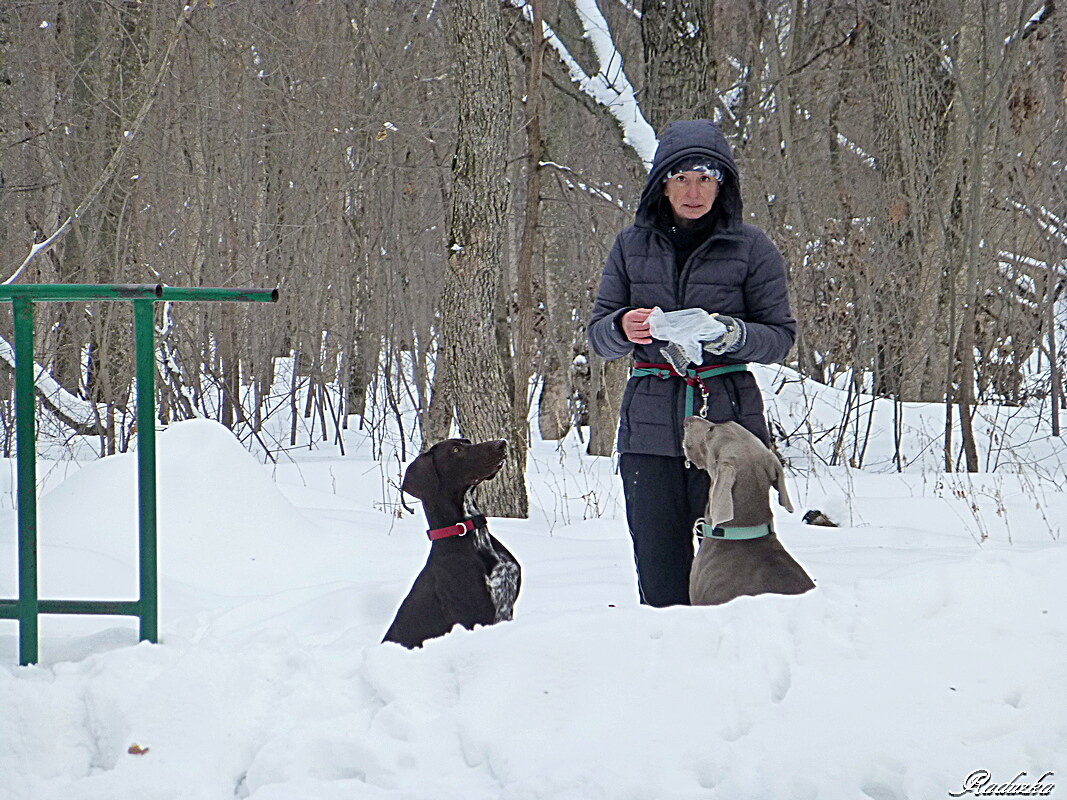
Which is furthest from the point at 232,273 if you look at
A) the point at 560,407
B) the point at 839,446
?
the point at 839,446

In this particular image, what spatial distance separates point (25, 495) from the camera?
314 centimetres

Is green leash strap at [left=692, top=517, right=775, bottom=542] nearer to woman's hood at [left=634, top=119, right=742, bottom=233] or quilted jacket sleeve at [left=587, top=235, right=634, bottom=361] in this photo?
quilted jacket sleeve at [left=587, top=235, right=634, bottom=361]

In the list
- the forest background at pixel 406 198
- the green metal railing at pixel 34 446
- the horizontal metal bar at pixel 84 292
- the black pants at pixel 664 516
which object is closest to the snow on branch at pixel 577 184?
the forest background at pixel 406 198

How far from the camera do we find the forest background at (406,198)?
8.27m

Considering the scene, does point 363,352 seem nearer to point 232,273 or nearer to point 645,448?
point 232,273

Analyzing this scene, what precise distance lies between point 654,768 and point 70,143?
8275 millimetres

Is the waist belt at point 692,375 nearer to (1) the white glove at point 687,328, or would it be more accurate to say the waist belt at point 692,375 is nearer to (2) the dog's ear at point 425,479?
(1) the white glove at point 687,328

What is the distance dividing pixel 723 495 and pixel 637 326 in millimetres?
621

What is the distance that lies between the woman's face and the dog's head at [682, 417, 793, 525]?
0.71 meters

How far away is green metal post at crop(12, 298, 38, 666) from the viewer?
A: 10.3ft

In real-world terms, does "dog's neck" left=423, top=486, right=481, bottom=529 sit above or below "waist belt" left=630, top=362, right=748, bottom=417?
below

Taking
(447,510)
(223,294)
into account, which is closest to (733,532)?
(447,510)

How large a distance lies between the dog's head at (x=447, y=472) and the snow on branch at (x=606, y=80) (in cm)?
358

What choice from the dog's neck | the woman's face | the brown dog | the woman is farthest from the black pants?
the woman's face
